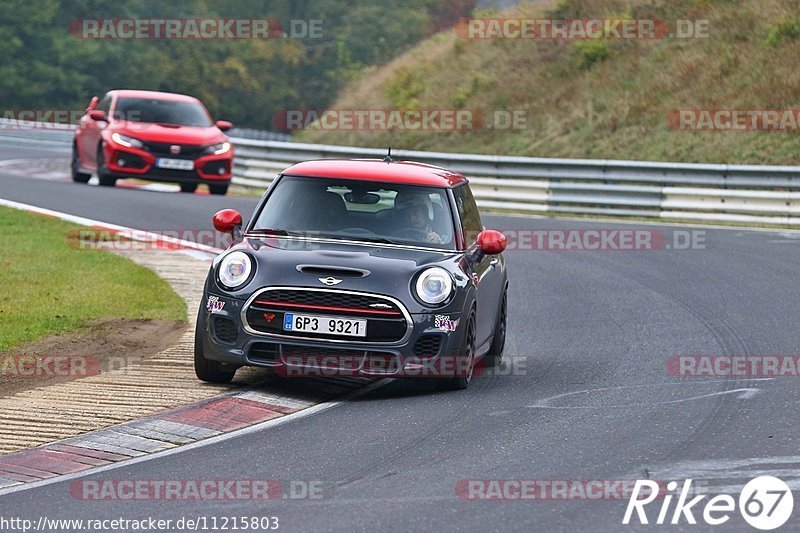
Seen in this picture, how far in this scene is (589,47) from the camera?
36062mm

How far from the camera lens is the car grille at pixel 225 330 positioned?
30.4 ft

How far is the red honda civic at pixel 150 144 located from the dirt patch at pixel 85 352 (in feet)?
42.9

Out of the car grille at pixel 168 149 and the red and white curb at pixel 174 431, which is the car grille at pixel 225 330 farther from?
the car grille at pixel 168 149

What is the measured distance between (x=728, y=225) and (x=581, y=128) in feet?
31.1

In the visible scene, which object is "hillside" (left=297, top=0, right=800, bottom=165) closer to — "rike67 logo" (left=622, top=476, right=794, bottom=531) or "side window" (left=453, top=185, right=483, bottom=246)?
"side window" (left=453, top=185, right=483, bottom=246)

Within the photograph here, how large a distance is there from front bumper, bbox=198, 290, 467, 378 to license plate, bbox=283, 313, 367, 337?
6 centimetres

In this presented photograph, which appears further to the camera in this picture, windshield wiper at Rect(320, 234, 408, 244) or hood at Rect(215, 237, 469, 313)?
windshield wiper at Rect(320, 234, 408, 244)

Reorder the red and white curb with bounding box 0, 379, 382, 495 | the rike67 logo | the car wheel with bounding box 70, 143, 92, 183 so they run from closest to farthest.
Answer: the rike67 logo, the red and white curb with bounding box 0, 379, 382, 495, the car wheel with bounding box 70, 143, 92, 183

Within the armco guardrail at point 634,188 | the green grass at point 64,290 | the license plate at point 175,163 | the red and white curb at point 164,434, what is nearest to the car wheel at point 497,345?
the red and white curb at point 164,434

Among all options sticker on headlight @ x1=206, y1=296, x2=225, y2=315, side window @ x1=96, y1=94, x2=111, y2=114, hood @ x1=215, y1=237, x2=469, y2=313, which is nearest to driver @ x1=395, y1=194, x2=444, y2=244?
hood @ x1=215, y1=237, x2=469, y2=313

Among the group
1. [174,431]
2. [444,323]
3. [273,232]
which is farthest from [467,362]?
[174,431]

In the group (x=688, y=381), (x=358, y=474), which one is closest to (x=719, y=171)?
(x=688, y=381)

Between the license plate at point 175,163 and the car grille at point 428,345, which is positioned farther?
the license plate at point 175,163

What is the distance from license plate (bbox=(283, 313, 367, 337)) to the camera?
29.8ft
